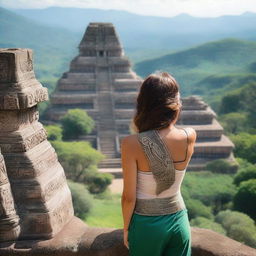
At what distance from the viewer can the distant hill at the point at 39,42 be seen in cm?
14750

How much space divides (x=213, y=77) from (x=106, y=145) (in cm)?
6364

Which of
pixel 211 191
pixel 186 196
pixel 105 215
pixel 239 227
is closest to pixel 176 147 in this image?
pixel 239 227

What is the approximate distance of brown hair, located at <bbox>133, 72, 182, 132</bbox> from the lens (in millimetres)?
3234

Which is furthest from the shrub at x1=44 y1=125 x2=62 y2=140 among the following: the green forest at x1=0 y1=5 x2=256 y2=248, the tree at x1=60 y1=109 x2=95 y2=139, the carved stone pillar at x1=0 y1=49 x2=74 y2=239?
the carved stone pillar at x1=0 y1=49 x2=74 y2=239

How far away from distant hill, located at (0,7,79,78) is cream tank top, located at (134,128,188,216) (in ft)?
434

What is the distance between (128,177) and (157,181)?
21 centimetres

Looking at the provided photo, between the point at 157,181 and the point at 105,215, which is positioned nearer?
the point at 157,181

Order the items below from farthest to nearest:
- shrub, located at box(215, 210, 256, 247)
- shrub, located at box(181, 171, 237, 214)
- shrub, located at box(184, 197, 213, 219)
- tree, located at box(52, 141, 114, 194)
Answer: tree, located at box(52, 141, 114, 194) < shrub, located at box(181, 171, 237, 214) < shrub, located at box(184, 197, 213, 219) < shrub, located at box(215, 210, 256, 247)

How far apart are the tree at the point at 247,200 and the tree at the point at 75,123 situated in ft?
45.5

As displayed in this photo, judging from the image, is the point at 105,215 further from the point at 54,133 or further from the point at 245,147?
the point at 245,147

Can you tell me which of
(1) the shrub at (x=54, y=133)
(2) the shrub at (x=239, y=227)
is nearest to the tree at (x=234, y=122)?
(1) the shrub at (x=54, y=133)

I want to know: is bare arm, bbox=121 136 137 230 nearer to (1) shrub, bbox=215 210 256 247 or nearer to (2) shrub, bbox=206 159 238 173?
(1) shrub, bbox=215 210 256 247

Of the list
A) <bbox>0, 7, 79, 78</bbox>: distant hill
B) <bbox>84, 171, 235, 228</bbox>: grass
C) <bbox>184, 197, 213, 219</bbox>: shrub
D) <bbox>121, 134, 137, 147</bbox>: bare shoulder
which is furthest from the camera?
<bbox>0, 7, 79, 78</bbox>: distant hill

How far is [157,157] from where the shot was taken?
3.27 m
